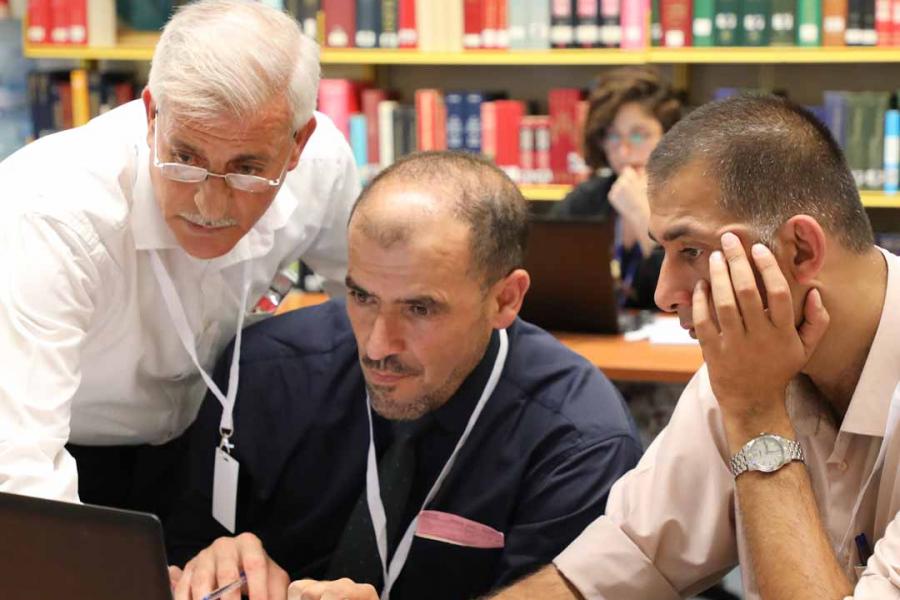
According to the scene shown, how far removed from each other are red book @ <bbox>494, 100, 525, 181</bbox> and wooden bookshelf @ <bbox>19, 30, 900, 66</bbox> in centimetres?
17

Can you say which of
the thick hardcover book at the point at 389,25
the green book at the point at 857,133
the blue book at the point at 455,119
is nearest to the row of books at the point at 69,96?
the thick hardcover book at the point at 389,25

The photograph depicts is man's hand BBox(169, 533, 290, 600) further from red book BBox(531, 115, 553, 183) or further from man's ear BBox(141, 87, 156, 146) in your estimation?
red book BBox(531, 115, 553, 183)

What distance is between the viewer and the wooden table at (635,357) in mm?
3545

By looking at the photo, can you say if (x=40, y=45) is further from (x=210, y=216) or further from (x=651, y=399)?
(x=210, y=216)

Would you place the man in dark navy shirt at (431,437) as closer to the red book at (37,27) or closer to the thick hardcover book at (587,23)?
the thick hardcover book at (587,23)

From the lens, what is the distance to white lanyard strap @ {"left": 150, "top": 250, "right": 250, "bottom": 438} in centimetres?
215

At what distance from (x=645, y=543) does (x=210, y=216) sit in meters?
0.80

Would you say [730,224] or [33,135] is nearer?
[730,224]

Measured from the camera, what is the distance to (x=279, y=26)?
6.67 feet

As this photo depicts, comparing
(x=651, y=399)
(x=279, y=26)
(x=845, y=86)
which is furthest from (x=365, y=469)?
(x=845, y=86)

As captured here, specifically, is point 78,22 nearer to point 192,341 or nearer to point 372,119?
point 372,119

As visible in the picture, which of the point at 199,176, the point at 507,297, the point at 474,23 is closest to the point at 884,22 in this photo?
the point at 474,23

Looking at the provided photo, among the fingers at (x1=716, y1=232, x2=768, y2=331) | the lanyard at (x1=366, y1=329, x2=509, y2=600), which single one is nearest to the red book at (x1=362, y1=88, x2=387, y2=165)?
the lanyard at (x1=366, y1=329, x2=509, y2=600)

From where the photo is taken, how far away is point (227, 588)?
185 centimetres
